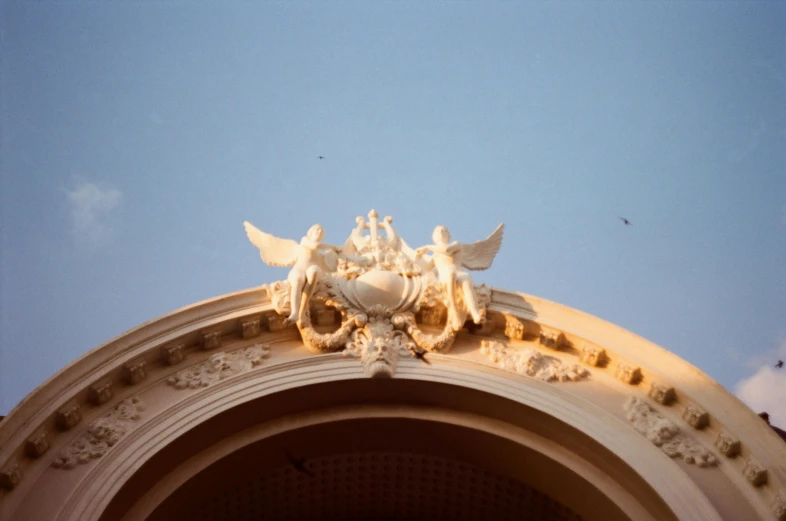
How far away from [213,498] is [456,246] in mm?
4288

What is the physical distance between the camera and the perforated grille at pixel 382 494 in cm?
1289

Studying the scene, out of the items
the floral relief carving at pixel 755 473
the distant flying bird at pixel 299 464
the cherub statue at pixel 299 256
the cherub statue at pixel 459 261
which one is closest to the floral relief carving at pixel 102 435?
the distant flying bird at pixel 299 464

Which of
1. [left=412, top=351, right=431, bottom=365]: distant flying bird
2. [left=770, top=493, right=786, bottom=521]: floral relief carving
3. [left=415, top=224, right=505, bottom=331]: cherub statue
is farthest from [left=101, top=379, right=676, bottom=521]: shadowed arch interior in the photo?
[left=770, top=493, right=786, bottom=521]: floral relief carving

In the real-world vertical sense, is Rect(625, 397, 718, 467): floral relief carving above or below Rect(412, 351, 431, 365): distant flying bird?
below

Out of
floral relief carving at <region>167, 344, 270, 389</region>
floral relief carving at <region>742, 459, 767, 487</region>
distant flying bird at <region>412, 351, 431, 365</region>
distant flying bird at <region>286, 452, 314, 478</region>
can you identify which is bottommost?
floral relief carving at <region>742, 459, 767, 487</region>

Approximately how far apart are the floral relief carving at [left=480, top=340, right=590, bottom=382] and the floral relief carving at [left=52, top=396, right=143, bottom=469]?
13.9ft

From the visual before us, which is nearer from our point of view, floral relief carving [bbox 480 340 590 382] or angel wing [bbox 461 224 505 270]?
floral relief carving [bbox 480 340 590 382]

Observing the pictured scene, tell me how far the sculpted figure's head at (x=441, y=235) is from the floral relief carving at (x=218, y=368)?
2559 mm

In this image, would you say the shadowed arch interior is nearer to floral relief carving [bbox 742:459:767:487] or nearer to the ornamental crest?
the ornamental crest

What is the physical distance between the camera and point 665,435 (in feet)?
38.9

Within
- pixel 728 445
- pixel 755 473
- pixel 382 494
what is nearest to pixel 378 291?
pixel 382 494

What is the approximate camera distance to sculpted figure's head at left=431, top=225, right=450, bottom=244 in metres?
13.4

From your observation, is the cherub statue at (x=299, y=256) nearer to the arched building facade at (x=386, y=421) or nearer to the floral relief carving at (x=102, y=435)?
the arched building facade at (x=386, y=421)

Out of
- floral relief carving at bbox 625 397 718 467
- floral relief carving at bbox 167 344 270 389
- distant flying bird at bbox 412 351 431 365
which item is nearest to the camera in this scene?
floral relief carving at bbox 625 397 718 467
